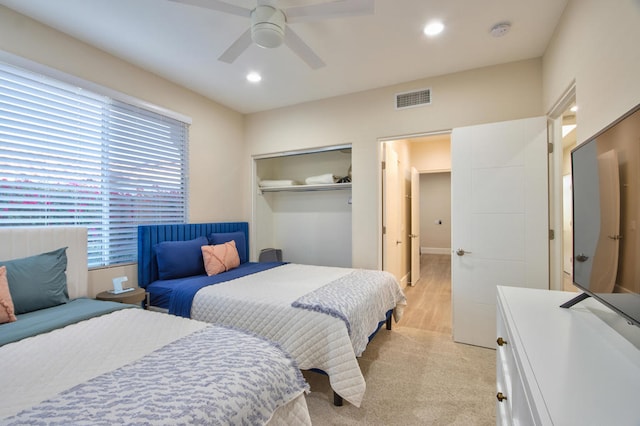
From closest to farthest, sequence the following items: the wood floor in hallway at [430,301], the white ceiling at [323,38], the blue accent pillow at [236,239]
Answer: the white ceiling at [323,38], the wood floor in hallway at [430,301], the blue accent pillow at [236,239]

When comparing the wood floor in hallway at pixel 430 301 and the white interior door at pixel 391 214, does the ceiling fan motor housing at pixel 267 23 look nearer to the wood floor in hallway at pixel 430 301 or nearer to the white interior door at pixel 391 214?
the white interior door at pixel 391 214

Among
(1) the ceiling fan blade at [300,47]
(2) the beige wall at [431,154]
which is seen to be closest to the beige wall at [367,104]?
(1) the ceiling fan blade at [300,47]

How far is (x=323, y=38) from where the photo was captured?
2.46m

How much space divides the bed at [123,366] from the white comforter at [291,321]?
0.51 meters

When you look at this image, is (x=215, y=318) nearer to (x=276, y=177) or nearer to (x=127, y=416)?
(x=127, y=416)

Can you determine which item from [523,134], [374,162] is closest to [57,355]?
[374,162]

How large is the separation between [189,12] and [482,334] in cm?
373

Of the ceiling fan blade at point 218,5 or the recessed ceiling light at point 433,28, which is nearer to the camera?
the ceiling fan blade at point 218,5

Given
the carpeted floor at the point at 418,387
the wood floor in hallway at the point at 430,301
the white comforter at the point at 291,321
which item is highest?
the white comforter at the point at 291,321

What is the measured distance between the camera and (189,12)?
6.99 feet

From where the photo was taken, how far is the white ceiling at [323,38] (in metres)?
2.09

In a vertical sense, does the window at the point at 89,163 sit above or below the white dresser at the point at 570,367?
above

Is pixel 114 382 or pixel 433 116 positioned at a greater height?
pixel 433 116

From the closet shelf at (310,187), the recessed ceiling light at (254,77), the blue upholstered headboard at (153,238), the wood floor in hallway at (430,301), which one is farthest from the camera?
the closet shelf at (310,187)
